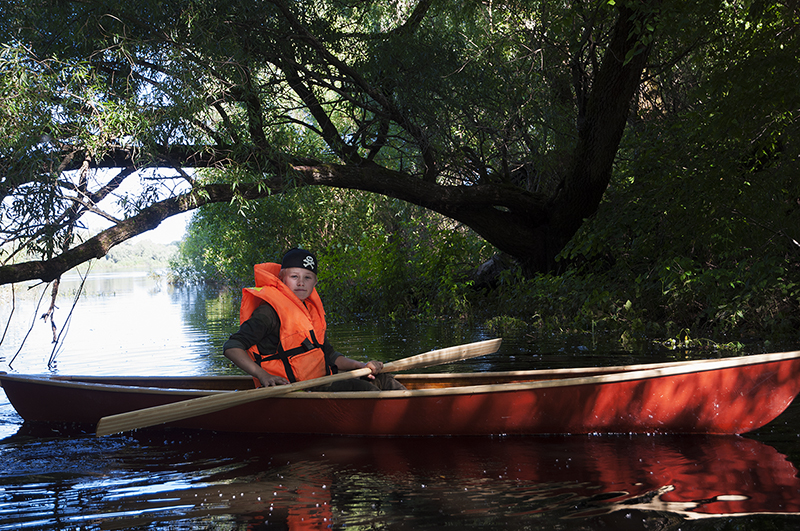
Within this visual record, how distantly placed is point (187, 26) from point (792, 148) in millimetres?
6845

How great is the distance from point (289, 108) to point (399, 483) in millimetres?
6781

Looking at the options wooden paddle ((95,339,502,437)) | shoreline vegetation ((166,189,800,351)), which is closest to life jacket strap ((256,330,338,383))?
wooden paddle ((95,339,502,437))

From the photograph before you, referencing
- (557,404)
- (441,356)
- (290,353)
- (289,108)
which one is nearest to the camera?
(557,404)

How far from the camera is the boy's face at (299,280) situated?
184 inches

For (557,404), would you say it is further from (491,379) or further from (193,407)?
(193,407)

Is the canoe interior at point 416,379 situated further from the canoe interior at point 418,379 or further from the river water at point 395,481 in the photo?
the river water at point 395,481

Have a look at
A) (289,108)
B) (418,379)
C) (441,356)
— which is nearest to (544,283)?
(289,108)

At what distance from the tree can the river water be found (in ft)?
9.17

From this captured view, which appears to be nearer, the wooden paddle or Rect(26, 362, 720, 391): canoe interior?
the wooden paddle

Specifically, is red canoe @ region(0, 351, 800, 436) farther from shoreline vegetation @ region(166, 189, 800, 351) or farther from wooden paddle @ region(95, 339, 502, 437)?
shoreline vegetation @ region(166, 189, 800, 351)

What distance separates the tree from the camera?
6.68 m

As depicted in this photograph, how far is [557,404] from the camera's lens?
13.9 feet

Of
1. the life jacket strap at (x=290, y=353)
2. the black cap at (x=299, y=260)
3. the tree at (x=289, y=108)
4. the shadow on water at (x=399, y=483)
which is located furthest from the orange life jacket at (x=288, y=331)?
the tree at (x=289, y=108)

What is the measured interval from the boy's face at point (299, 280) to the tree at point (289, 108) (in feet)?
9.59
